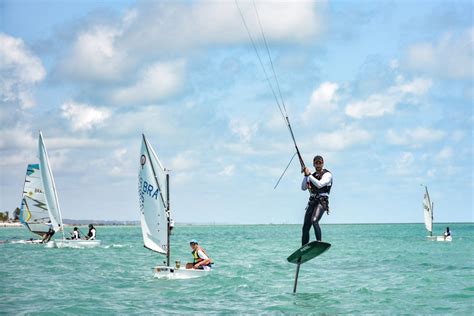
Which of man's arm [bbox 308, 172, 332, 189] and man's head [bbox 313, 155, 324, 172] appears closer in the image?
man's arm [bbox 308, 172, 332, 189]

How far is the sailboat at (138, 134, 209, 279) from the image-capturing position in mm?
31594

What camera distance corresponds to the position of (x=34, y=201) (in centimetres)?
6625

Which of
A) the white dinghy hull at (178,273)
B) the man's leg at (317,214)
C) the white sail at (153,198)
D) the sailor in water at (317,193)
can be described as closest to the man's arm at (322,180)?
the sailor in water at (317,193)

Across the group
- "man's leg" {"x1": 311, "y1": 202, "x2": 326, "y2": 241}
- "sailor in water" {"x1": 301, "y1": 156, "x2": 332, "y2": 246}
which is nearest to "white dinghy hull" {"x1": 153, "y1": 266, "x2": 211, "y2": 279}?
"sailor in water" {"x1": 301, "y1": 156, "x2": 332, "y2": 246}

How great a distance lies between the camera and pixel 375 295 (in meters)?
27.3

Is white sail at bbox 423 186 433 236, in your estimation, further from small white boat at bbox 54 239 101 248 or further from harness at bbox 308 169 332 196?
harness at bbox 308 169 332 196

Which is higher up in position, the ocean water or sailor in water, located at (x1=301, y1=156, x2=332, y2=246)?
sailor in water, located at (x1=301, y1=156, x2=332, y2=246)

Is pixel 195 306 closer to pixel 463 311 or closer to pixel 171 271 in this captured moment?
pixel 171 271

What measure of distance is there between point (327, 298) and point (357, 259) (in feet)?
79.2

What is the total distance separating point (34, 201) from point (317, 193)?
52.9 metres

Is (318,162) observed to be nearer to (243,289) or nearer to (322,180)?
(322,180)

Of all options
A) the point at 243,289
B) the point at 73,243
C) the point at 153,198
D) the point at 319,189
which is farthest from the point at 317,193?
the point at 73,243

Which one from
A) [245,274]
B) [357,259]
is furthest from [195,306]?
[357,259]

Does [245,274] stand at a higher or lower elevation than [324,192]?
lower
